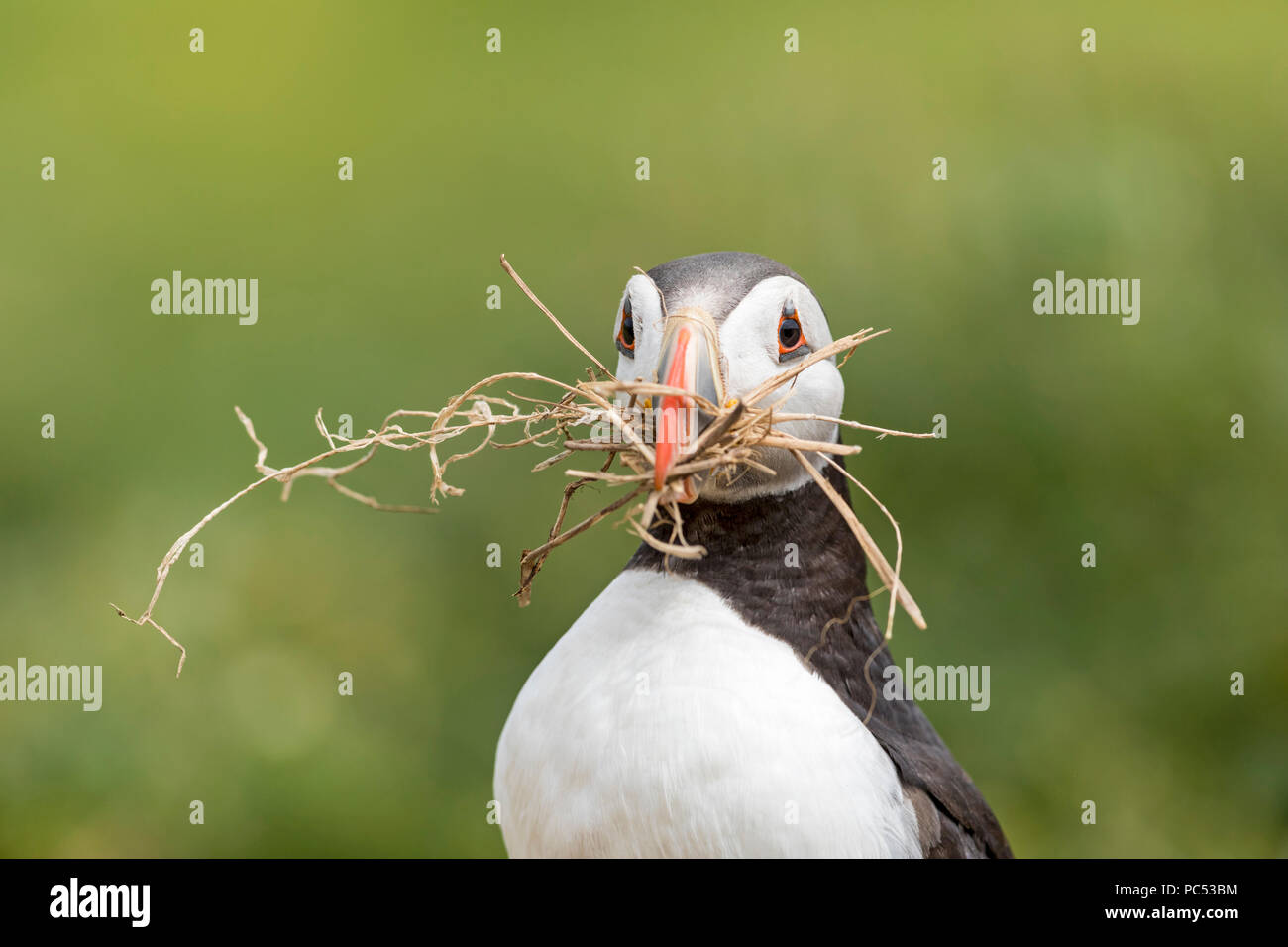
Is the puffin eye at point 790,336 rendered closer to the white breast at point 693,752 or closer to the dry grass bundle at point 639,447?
the dry grass bundle at point 639,447

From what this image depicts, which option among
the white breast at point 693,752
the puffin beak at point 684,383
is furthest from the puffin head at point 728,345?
the white breast at point 693,752

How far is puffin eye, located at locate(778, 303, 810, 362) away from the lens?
2350 mm

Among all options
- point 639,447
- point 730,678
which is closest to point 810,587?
point 730,678

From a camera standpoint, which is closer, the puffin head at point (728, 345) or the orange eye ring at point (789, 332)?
the puffin head at point (728, 345)

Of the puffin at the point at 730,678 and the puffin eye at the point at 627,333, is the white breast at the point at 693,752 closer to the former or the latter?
the puffin at the point at 730,678

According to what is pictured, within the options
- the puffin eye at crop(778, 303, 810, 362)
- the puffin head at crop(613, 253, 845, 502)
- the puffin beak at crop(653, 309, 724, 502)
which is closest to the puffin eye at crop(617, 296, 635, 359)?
the puffin head at crop(613, 253, 845, 502)

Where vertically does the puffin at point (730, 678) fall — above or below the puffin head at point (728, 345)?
below

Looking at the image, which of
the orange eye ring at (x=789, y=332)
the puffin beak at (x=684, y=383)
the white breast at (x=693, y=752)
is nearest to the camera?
the puffin beak at (x=684, y=383)

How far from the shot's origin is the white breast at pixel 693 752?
217 cm

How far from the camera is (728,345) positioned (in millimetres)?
2242

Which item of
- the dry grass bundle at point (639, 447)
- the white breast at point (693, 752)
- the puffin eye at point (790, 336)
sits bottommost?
the white breast at point (693, 752)

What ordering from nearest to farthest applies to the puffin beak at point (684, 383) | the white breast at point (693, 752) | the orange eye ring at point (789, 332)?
the puffin beak at point (684, 383)
the white breast at point (693, 752)
the orange eye ring at point (789, 332)

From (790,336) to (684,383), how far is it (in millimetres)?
368

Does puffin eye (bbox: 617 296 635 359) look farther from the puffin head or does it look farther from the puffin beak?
the puffin beak
